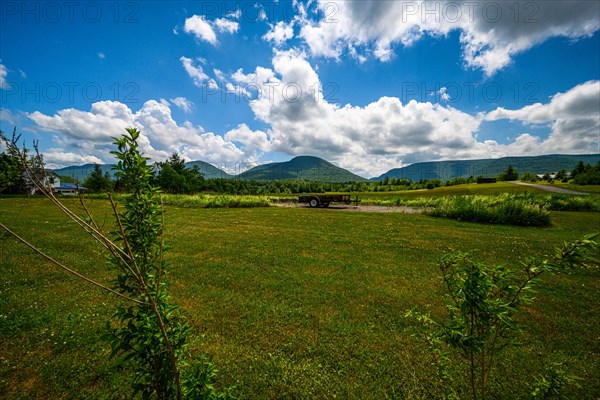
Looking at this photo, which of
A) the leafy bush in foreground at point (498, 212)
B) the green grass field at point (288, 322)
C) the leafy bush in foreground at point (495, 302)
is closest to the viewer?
the leafy bush in foreground at point (495, 302)

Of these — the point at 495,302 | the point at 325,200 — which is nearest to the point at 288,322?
the point at 495,302

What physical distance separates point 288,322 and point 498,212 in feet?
67.3

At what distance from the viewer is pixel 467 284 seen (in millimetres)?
2771

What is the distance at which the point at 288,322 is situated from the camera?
6.07 metres

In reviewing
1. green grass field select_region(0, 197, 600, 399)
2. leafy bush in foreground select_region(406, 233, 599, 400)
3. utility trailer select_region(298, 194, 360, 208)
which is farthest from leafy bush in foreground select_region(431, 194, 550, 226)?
leafy bush in foreground select_region(406, 233, 599, 400)

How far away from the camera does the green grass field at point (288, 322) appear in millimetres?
4508

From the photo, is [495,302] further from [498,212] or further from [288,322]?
[498,212]

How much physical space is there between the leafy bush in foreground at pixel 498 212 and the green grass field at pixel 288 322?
372 inches

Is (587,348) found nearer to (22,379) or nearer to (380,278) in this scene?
(380,278)

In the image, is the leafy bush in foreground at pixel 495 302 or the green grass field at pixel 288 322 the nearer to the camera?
the leafy bush in foreground at pixel 495 302

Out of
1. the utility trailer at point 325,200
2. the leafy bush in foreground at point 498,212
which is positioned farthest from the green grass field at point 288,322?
the utility trailer at point 325,200

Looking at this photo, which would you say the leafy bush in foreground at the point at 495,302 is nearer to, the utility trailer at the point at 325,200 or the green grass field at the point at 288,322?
the green grass field at the point at 288,322

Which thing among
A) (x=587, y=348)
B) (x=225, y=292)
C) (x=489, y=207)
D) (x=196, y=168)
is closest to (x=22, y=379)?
(x=225, y=292)

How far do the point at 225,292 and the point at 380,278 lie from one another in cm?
501
